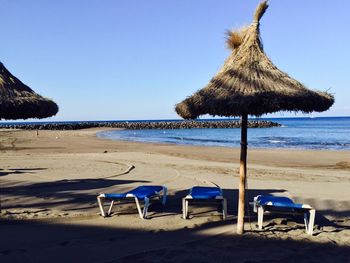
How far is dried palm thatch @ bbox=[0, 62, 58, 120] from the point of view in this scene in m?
6.43

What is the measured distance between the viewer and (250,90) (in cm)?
539

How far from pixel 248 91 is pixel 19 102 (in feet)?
11.4

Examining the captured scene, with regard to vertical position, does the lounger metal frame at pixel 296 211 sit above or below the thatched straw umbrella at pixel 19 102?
below

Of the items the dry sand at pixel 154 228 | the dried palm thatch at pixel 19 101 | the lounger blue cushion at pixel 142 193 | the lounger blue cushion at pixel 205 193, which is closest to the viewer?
the dry sand at pixel 154 228

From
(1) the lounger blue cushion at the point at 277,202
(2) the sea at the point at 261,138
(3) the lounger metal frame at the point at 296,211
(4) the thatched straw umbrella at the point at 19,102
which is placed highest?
(4) the thatched straw umbrella at the point at 19,102

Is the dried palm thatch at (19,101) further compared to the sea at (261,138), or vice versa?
the sea at (261,138)

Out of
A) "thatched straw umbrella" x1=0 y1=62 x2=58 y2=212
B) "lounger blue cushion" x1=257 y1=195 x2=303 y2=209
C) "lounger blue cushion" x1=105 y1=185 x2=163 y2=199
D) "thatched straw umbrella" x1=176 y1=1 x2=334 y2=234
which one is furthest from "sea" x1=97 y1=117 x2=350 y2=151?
"thatched straw umbrella" x1=0 y1=62 x2=58 y2=212

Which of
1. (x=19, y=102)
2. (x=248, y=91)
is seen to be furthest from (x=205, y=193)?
(x=19, y=102)

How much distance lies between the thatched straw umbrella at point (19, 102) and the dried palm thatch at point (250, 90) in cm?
232

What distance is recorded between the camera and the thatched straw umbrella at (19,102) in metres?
6.43

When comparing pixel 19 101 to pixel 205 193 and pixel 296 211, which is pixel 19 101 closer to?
pixel 205 193

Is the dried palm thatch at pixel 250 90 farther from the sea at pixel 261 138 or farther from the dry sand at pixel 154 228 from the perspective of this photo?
the sea at pixel 261 138

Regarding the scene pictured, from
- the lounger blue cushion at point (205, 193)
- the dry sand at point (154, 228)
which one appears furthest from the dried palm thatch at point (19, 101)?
the lounger blue cushion at point (205, 193)

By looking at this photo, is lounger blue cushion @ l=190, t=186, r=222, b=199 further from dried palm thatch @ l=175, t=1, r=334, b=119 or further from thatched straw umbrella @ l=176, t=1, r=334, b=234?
dried palm thatch @ l=175, t=1, r=334, b=119
